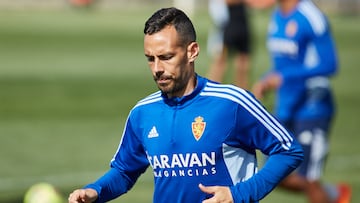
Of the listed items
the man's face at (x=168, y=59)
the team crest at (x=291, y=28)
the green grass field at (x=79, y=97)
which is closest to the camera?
the man's face at (x=168, y=59)

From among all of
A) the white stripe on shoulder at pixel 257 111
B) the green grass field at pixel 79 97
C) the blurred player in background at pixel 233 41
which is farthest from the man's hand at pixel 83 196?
the blurred player in background at pixel 233 41

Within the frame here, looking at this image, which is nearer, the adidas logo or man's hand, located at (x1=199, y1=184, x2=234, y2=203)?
man's hand, located at (x1=199, y1=184, x2=234, y2=203)

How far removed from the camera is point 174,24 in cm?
633

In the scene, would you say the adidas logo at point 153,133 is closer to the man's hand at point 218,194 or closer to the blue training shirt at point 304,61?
the man's hand at point 218,194

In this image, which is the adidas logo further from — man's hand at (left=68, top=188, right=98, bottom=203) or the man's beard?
man's hand at (left=68, top=188, right=98, bottom=203)

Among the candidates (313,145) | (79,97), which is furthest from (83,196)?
(79,97)

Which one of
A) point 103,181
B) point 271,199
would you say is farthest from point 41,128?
point 103,181

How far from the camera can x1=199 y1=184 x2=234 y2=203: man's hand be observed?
5.98m

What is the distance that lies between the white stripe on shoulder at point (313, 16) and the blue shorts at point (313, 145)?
3.06 feet

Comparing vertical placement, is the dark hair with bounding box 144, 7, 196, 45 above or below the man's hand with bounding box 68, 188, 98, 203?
above

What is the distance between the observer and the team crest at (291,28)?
10.5 m

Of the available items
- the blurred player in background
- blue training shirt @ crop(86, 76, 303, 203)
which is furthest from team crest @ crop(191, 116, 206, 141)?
the blurred player in background

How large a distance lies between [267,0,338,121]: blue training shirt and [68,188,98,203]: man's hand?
174 inches

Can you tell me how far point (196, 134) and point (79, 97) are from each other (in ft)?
48.2
